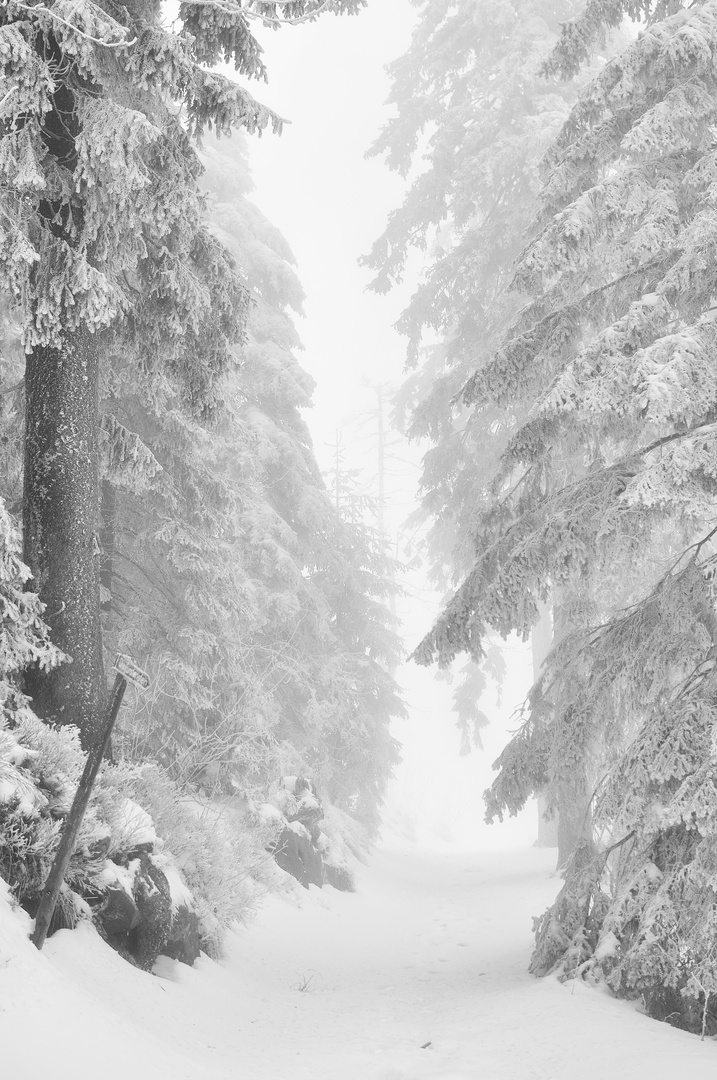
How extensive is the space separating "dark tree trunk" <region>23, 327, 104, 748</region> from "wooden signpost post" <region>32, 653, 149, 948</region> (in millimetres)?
1556

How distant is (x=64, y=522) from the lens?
5.93 meters

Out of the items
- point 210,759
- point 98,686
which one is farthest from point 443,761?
point 98,686

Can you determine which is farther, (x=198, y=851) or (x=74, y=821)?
(x=198, y=851)

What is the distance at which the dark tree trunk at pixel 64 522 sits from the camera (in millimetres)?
5793

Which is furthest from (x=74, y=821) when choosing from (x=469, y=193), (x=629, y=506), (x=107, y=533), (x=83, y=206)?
(x=469, y=193)

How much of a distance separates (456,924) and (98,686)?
6.82 metres

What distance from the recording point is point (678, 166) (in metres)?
6.63

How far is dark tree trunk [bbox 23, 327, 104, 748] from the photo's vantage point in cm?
579

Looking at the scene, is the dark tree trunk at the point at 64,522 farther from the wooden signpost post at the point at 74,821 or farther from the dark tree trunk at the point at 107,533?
the dark tree trunk at the point at 107,533

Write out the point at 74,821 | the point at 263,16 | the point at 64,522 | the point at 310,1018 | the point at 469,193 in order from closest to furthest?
the point at 74,821 → the point at 263,16 → the point at 310,1018 → the point at 64,522 → the point at 469,193

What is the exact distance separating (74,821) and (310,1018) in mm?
2612

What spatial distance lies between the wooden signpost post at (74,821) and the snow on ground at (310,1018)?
0.33ft

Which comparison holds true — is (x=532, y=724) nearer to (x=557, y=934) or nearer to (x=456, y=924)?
(x=557, y=934)

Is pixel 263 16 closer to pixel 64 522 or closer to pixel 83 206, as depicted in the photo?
pixel 83 206
